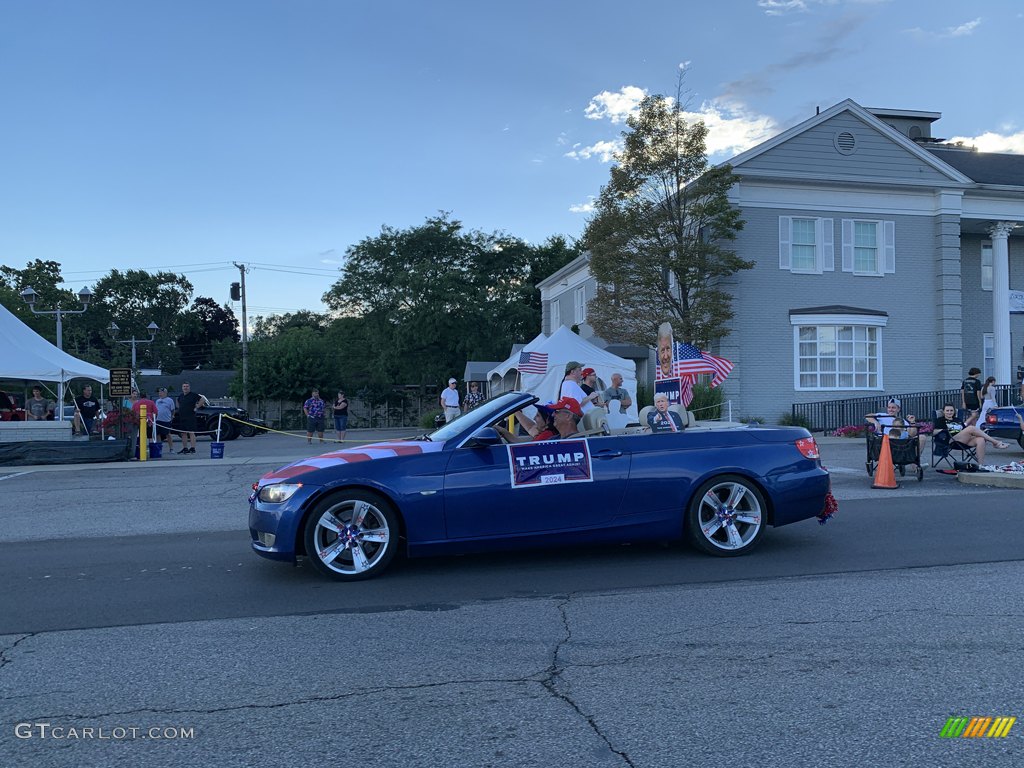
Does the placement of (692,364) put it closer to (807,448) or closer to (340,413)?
(807,448)

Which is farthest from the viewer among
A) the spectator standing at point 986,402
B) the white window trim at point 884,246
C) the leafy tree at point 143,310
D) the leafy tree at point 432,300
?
the leafy tree at point 143,310

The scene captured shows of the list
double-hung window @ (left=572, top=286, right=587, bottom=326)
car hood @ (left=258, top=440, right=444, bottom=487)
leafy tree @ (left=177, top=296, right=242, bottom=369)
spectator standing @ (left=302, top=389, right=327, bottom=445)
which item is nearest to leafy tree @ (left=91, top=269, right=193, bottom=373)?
leafy tree @ (left=177, top=296, right=242, bottom=369)

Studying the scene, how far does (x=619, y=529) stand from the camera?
23.3 ft

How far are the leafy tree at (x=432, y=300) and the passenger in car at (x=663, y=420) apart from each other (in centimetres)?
3661

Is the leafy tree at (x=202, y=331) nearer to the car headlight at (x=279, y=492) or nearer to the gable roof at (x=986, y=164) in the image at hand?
the gable roof at (x=986, y=164)

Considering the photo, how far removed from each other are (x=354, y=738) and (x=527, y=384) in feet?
66.6

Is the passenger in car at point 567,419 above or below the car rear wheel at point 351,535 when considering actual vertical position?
above

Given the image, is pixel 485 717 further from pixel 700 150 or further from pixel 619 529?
pixel 700 150

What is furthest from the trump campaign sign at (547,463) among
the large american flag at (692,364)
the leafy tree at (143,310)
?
the leafy tree at (143,310)

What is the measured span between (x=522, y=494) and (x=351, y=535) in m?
1.34

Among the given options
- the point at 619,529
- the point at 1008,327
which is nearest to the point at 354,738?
the point at 619,529

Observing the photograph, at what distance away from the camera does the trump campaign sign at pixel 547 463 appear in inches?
272

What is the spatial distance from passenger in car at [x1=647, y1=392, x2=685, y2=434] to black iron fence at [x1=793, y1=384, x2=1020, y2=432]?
765 inches

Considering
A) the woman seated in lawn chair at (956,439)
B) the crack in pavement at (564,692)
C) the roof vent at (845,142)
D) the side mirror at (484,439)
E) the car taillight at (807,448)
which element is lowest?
the crack in pavement at (564,692)
